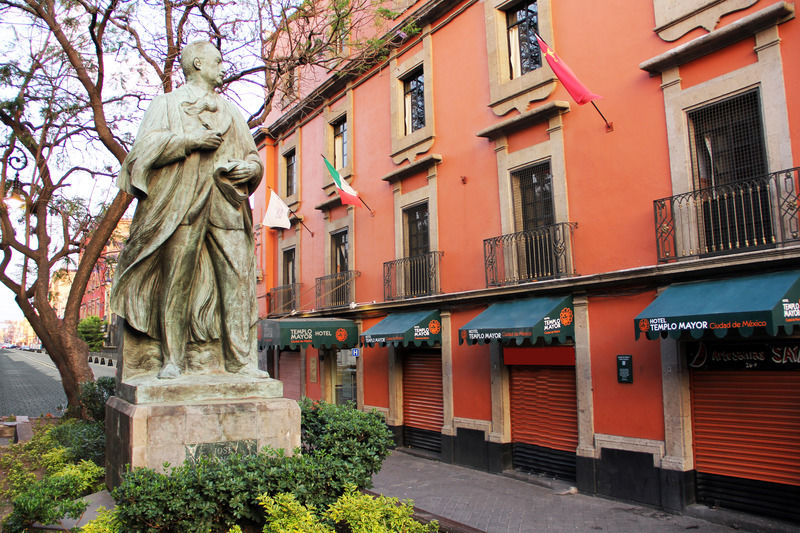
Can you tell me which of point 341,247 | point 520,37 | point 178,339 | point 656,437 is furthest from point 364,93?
point 178,339

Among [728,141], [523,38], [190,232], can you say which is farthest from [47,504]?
[523,38]

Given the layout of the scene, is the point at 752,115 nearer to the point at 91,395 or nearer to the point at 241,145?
the point at 241,145

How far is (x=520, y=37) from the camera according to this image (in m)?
11.9

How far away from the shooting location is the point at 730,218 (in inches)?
323

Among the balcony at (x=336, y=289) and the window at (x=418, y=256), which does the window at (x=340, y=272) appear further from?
the window at (x=418, y=256)

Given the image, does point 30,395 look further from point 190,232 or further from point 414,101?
point 190,232

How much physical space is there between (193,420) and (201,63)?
300 cm

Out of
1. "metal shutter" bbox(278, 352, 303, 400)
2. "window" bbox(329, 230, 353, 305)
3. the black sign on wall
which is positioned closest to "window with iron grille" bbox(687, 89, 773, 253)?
the black sign on wall

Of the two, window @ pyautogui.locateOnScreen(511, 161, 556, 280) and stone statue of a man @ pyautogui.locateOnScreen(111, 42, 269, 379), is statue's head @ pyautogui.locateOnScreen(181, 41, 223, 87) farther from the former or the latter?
window @ pyautogui.locateOnScreen(511, 161, 556, 280)

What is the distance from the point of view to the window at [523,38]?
1159cm

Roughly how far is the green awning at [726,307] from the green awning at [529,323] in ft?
5.75

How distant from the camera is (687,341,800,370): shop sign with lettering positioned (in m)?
7.63

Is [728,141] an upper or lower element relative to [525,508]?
upper

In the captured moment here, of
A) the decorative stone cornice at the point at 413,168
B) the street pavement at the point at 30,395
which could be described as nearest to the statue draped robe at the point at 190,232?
the decorative stone cornice at the point at 413,168
